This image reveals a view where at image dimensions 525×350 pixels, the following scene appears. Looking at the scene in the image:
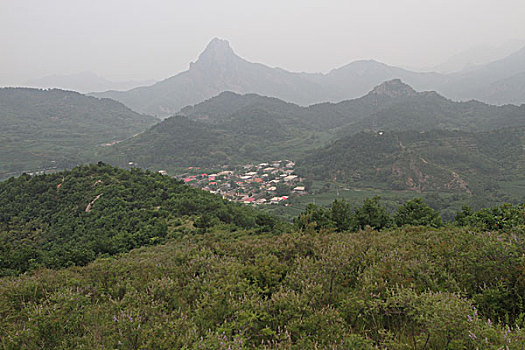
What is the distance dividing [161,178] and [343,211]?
93.9 ft

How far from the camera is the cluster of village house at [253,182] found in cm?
8225

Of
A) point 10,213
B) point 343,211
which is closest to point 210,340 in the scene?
point 343,211

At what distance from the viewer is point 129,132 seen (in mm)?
196375

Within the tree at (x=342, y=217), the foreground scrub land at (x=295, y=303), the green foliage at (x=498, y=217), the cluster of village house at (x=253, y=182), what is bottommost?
the cluster of village house at (x=253, y=182)

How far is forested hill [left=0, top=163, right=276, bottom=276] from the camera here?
2511 cm

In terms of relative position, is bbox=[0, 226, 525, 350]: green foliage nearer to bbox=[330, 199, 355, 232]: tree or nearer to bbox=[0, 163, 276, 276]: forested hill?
bbox=[330, 199, 355, 232]: tree

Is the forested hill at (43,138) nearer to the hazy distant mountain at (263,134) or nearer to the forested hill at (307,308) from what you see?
the hazy distant mountain at (263,134)

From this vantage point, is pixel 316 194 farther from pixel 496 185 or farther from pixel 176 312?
pixel 176 312

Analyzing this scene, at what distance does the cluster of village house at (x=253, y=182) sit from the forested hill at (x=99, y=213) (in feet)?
142

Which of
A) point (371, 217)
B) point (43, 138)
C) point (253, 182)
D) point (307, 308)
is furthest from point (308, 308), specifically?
point (43, 138)

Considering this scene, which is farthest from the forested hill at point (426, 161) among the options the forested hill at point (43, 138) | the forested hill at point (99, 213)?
the forested hill at point (43, 138)

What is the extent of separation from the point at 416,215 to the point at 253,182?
7636 centimetres

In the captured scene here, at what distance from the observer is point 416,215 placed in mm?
24188

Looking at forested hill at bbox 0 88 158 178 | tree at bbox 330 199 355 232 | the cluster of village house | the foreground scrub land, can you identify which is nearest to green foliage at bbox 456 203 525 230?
the foreground scrub land
